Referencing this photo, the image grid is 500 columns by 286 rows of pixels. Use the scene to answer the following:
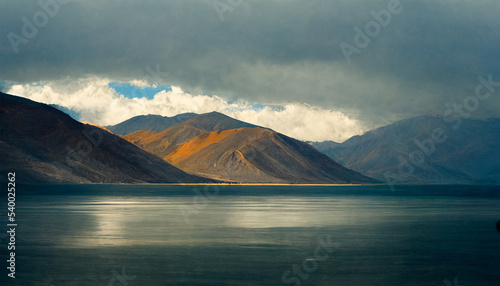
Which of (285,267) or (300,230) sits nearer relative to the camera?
(285,267)

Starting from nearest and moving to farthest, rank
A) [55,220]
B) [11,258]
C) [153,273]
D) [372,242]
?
1. [153,273]
2. [11,258]
3. [372,242]
4. [55,220]

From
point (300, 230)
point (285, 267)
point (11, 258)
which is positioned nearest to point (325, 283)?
point (285, 267)

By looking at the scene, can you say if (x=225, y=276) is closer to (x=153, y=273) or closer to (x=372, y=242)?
(x=153, y=273)

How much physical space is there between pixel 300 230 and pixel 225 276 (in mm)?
25874

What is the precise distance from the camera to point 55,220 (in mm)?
64062

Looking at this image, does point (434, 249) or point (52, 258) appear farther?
point (434, 249)

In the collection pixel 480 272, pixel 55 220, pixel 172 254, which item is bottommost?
pixel 480 272

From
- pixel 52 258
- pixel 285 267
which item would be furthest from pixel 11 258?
pixel 285 267

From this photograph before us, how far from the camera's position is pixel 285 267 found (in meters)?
32.8

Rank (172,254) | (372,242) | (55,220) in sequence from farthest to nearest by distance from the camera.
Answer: (55,220), (372,242), (172,254)

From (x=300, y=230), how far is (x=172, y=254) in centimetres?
2047

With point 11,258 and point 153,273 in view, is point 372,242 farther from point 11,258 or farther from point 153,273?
point 11,258

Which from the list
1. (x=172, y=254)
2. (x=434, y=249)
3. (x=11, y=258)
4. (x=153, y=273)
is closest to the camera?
(x=153, y=273)

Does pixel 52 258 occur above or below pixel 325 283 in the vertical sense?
above
